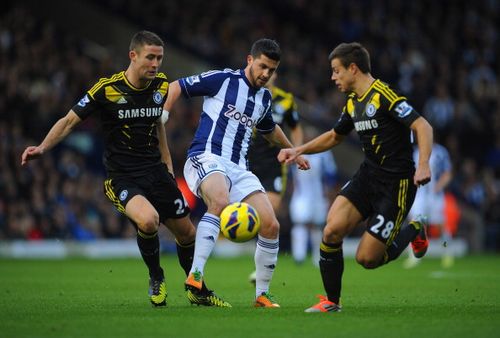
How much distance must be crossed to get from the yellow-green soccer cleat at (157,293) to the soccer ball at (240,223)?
98cm

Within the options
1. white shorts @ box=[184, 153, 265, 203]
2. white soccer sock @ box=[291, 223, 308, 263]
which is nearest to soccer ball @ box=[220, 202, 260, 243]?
white shorts @ box=[184, 153, 265, 203]

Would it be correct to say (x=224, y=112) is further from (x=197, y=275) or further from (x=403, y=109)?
(x=403, y=109)

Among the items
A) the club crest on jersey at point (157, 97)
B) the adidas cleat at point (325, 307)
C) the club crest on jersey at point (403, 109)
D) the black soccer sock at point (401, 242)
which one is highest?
the club crest on jersey at point (157, 97)

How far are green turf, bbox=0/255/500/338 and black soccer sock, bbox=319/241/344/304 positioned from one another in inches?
8.1

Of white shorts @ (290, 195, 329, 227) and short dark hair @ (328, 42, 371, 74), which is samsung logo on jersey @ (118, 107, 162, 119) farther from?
white shorts @ (290, 195, 329, 227)

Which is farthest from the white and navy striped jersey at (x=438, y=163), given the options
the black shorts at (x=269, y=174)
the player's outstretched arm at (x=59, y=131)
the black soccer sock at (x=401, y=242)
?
the player's outstretched arm at (x=59, y=131)

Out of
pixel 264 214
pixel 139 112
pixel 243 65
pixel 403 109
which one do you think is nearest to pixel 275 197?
pixel 264 214

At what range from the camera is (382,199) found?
856cm

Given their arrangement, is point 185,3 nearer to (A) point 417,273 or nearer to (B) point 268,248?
(A) point 417,273

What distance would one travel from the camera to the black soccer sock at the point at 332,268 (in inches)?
338

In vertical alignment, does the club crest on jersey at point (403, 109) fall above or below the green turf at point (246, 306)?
above

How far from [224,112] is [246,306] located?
1814 mm

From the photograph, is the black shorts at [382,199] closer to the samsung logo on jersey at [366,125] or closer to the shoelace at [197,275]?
the samsung logo on jersey at [366,125]

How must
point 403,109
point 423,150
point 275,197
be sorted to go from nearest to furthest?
point 423,150 < point 403,109 < point 275,197
